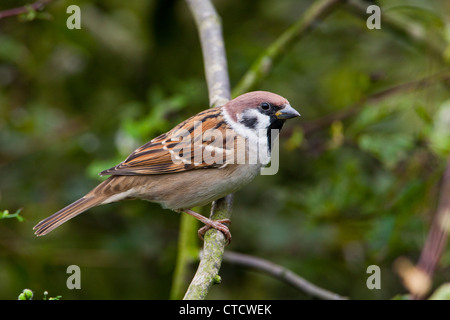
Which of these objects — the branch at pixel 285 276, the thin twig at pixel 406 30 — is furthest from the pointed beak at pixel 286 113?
the thin twig at pixel 406 30

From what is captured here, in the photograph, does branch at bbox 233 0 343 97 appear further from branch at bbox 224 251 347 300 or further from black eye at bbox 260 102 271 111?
branch at bbox 224 251 347 300

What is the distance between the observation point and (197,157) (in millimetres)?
3611

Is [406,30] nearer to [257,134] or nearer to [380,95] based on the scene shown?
[380,95]

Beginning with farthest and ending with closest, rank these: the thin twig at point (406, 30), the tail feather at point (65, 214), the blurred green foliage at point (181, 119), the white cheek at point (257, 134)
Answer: the thin twig at point (406, 30) < the blurred green foliage at point (181, 119) < the white cheek at point (257, 134) < the tail feather at point (65, 214)

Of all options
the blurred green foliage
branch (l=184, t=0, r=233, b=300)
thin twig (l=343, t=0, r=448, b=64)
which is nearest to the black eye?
branch (l=184, t=0, r=233, b=300)

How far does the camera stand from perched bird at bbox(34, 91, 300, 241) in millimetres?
3514

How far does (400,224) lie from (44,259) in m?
2.91

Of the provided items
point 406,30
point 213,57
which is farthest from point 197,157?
point 406,30

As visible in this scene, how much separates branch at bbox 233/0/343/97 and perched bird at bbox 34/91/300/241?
0.38 metres

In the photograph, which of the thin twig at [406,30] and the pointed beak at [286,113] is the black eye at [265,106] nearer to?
the pointed beak at [286,113]

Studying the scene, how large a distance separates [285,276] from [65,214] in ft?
4.90

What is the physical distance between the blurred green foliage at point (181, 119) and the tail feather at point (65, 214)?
541 mm

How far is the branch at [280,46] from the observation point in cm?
401
